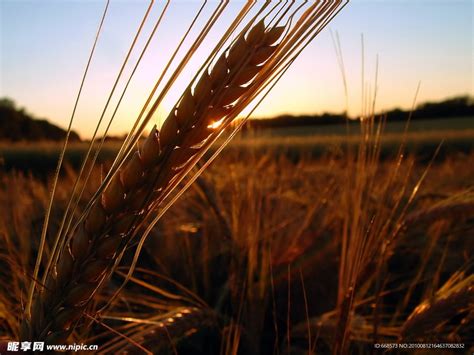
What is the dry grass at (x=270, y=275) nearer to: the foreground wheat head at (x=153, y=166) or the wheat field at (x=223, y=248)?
the wheat field at (x=223, y=248)

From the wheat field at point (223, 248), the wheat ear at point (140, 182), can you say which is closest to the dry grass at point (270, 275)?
the wheat field at point (223, 248)

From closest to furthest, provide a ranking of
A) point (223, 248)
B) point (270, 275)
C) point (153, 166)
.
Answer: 1. point (153, 166)
2. point (270, 275)
3. point (223, 248)

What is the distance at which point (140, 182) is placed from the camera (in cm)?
39

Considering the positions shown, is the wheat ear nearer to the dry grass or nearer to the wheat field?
the wheat field

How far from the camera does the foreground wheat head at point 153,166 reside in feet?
1.26

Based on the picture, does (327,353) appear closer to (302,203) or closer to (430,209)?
(430,209)

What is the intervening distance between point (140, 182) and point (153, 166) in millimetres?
19

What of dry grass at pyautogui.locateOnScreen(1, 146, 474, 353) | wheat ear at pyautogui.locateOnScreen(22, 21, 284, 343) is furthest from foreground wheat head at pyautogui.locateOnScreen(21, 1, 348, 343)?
dry grass at pyautogui.locateOnScreen(1, 146, 474, 353)

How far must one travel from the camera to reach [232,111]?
1.36 feet

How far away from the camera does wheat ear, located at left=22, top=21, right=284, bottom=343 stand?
0.38 metres

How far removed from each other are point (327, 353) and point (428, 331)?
212mm

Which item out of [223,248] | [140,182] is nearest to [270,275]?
[223,248]

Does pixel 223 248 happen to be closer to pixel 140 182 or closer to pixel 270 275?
pixel 270 275

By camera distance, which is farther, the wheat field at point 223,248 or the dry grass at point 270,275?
the dry grass at point 270,275
